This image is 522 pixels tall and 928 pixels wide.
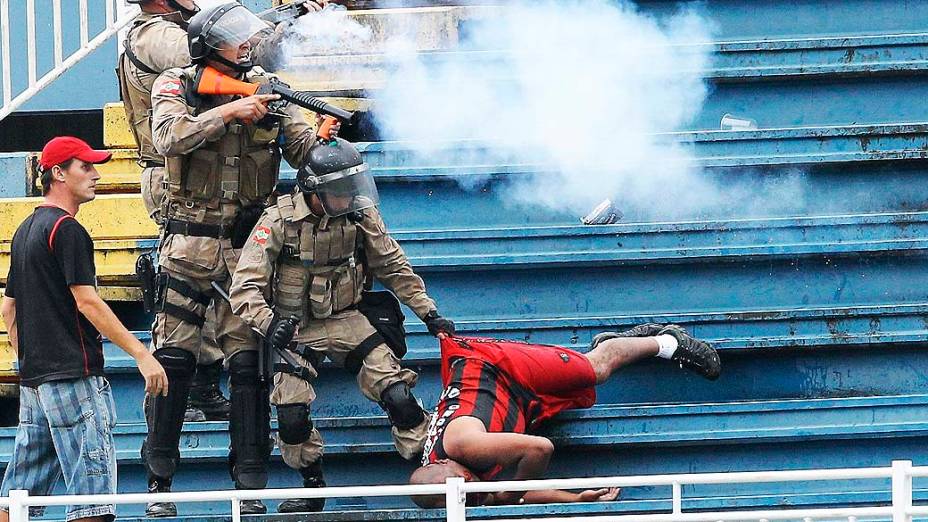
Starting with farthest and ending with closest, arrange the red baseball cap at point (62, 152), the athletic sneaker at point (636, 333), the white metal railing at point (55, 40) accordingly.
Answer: the white metal railing at point (55, 40)
the athletic sneaker at point (636, 333)
the red baseball cap at point (62, 152)

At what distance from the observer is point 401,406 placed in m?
6.28

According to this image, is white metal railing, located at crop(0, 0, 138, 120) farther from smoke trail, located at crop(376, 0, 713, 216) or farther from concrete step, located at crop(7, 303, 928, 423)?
concrete step, located at crop(7, 303, 928, 423)

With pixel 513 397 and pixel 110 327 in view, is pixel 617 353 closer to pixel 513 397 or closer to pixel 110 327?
pixel 513 397

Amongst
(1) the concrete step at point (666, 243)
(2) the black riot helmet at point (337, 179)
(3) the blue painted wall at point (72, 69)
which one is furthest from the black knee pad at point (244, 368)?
(3) the blue painted wall at point (72, 69)

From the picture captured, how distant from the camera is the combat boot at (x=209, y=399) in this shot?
668 centimetres

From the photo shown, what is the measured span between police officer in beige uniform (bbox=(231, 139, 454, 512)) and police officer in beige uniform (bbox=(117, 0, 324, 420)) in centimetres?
43

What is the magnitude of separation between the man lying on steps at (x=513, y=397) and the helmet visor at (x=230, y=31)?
145 cm

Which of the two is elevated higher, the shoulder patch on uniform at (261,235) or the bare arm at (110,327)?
the shoulder patch on uniform at (261,235)

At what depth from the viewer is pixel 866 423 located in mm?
6512

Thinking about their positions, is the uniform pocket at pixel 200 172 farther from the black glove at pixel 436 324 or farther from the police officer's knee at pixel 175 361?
the black glove at pixel 436 324

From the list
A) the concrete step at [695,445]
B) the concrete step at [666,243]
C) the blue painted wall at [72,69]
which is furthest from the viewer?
the blue painted wall at [72,69]

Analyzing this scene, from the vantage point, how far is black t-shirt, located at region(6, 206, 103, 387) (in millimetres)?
5496

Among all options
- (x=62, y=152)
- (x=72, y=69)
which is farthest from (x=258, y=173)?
(x=72, y=69)

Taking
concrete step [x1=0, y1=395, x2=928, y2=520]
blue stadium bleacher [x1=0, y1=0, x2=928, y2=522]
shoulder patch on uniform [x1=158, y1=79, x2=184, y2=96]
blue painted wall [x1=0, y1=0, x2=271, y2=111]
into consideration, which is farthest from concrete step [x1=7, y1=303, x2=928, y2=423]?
blue painted wall [x1=0, y1=0, x2=271, y2=111]
